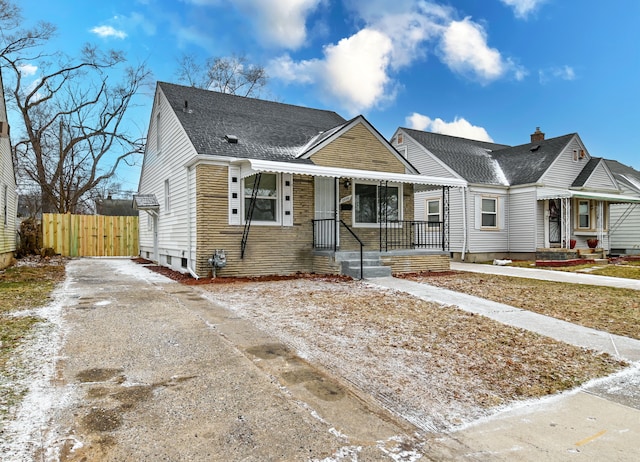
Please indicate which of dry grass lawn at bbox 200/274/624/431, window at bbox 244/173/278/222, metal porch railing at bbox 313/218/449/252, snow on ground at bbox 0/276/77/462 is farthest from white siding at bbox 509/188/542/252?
snow on ground at bbox 0/276/77/462

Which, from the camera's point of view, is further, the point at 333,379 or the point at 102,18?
the point at 102,18

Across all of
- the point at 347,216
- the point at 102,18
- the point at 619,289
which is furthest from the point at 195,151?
the point at 102,18

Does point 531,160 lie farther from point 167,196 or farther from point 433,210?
point 167,196

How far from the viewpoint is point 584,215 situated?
1942 cm

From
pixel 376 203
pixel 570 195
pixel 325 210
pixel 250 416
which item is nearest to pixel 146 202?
pixel 325 210

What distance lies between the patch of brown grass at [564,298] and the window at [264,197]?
429cm

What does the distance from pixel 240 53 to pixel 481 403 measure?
3079 cm

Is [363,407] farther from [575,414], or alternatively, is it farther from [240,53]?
[240,53]

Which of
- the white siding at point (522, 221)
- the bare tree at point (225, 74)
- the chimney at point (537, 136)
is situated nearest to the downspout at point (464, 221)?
the white siding at point (522, 221)

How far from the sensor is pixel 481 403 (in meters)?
3.23

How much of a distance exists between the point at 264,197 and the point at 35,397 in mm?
8487

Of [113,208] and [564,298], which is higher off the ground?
[113,208]

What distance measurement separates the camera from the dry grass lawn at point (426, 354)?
332 cm

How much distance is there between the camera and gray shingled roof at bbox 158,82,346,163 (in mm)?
11234
